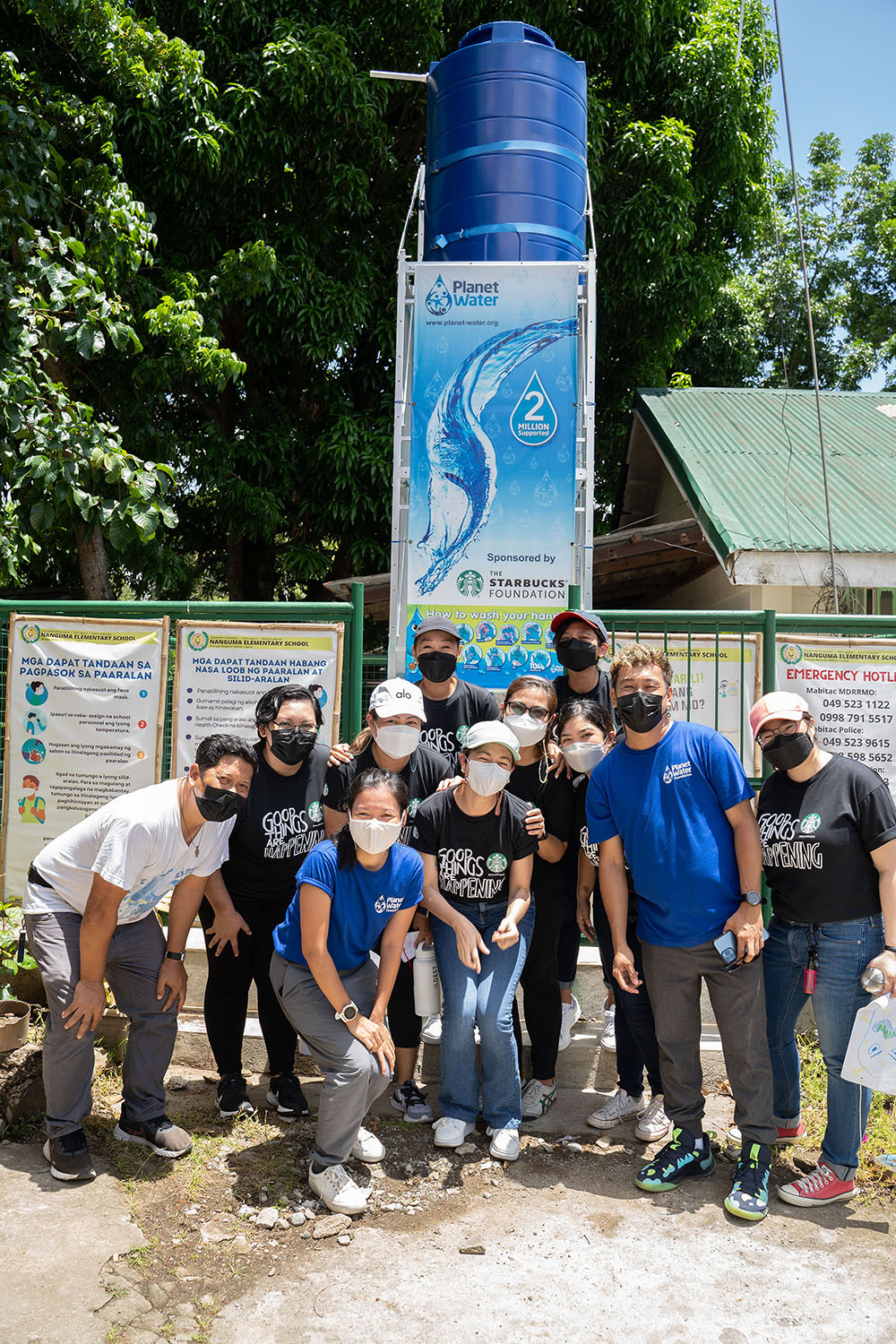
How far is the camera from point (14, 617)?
5375mm

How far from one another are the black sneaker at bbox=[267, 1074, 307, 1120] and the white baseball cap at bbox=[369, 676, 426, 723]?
1.66 metres

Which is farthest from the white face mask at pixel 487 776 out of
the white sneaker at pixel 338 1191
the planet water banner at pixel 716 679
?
the white sneaker at pixel 338 1191

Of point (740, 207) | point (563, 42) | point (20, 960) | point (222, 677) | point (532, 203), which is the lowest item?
point (20, 960)

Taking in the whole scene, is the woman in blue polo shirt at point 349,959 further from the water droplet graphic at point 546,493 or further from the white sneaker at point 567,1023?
the water droplet graphic at point 546,493

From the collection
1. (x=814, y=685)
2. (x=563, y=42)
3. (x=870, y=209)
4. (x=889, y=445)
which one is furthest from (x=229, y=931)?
(x=870, y=209)

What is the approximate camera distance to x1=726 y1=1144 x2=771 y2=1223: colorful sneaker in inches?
138

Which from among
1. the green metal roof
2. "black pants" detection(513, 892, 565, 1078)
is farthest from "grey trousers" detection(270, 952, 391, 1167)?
the green metal roof

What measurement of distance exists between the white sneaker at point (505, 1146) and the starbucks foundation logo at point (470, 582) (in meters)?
3.50

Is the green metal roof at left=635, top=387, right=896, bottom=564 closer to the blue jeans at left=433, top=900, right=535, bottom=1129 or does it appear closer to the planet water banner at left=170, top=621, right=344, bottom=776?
the planet water banner at left=170, top=621, right=344, bottom=776

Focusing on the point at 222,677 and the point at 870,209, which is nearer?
the point at 222,677

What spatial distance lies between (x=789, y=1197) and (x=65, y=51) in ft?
34.0

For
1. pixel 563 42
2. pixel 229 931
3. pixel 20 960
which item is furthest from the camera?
pixel 563 42

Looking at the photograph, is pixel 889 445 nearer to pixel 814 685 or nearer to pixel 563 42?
pixel 563 42

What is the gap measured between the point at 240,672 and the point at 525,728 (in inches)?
65.0
